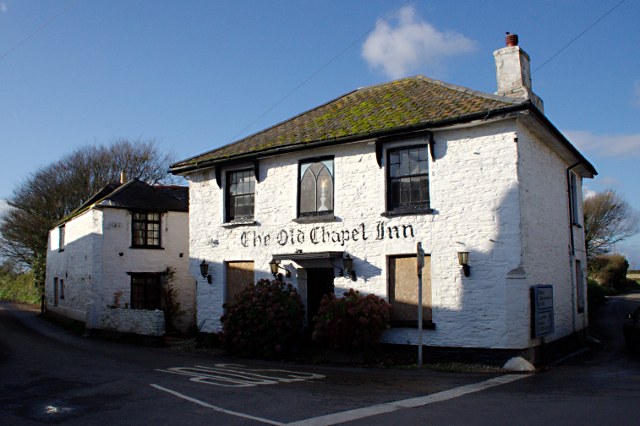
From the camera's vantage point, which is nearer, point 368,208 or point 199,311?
point 368,208

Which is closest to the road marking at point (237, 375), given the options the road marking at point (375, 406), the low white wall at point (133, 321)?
the road marking at point (375, 406)

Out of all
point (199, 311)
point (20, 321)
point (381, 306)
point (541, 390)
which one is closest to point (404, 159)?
point (381, 306)

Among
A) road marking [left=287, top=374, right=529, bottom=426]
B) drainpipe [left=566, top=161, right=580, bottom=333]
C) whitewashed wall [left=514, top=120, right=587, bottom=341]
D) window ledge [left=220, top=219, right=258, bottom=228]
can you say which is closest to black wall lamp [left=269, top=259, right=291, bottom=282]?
window ledge [left=220, top=219, right=258, bottom=228]

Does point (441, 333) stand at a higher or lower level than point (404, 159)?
lower

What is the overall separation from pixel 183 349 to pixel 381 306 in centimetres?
732

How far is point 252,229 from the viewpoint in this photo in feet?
54.9

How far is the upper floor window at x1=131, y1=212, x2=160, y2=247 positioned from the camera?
77.0 ft

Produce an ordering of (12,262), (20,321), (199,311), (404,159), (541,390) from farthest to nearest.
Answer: (12,262) < (20,321) < (199,311) < (404,159) < (541,390)

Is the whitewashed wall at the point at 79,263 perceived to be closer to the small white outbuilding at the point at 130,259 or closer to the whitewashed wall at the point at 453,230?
the small white outbuilding at the point at 130,259

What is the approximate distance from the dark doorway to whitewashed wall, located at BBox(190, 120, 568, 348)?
461mm

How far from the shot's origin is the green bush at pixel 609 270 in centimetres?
3481

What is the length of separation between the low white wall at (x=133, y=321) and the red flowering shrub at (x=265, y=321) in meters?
4.78

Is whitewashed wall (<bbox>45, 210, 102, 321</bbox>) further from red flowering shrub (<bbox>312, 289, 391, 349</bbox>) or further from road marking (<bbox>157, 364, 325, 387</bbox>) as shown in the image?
red flowering shrub (<bbox>312, 289, 391, 349</bbox>)

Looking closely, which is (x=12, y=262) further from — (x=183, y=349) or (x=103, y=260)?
(x=183, y=349)
